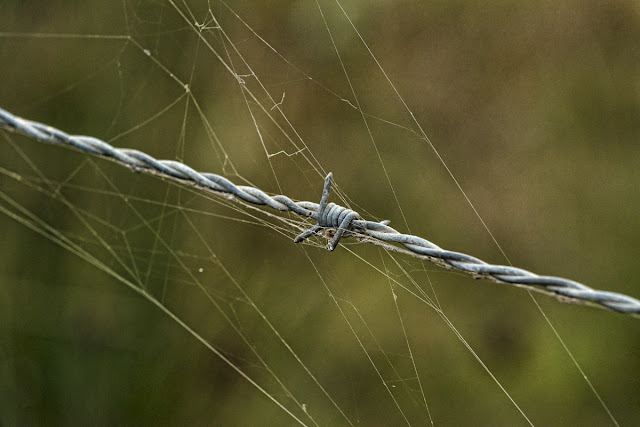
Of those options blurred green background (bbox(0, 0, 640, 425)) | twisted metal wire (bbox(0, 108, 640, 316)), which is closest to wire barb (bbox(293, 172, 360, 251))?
twisted metal wire (bbox(0, 108, 640, 316))

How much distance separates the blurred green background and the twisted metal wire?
100 cm

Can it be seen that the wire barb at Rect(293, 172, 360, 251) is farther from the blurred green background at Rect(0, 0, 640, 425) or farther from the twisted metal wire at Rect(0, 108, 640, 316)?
the blurred green background at Rect(0, 0, 640, 425)

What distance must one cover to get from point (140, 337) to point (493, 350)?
1.60m

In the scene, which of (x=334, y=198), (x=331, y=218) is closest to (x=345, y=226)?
(x=331, y=218)

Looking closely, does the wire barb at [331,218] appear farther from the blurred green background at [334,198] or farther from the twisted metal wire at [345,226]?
the blurred green background at [334,198]

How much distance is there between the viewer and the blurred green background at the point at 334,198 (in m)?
2.22

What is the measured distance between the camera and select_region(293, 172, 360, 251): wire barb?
981 mm

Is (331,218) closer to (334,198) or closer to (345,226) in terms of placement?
(345,226)

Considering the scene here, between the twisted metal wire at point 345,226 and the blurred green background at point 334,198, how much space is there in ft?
3.29

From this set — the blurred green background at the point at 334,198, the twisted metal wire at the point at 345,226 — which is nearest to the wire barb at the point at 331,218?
the twisted metal wire at the point at 345,226

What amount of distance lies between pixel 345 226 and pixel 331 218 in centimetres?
4

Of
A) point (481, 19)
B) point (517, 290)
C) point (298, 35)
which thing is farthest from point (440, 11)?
point (517, 290)

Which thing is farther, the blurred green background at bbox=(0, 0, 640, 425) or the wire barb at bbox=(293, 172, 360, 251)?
the blurred green background at bbox=(0, 0, 640, 425)

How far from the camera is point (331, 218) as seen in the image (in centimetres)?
101
